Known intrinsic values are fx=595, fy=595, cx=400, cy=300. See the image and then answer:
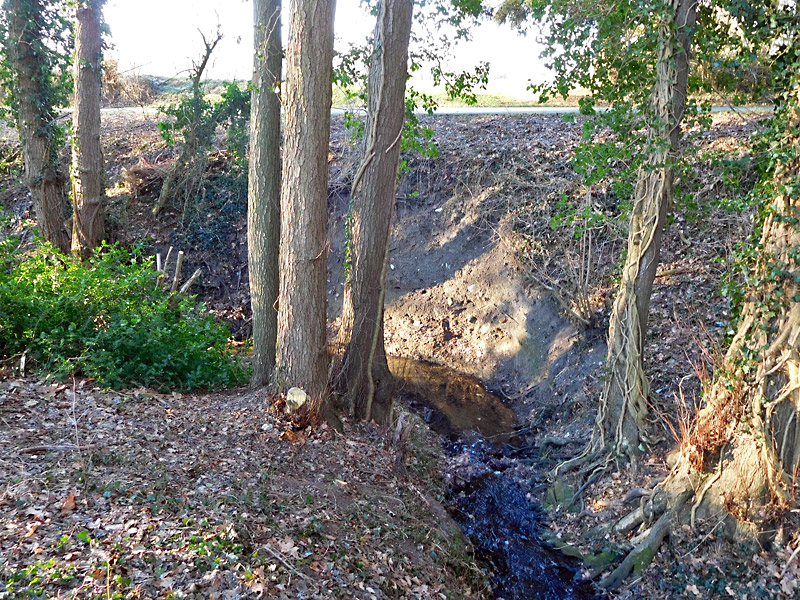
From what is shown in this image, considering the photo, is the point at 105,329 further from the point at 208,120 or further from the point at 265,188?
the point at 208,120

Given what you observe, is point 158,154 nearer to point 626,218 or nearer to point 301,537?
point 626,218

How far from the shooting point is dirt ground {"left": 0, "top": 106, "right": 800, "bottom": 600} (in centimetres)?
565

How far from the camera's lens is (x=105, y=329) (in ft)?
25.7

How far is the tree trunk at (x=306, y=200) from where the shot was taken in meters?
6.66

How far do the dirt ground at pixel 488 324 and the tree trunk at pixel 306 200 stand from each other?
824 mm

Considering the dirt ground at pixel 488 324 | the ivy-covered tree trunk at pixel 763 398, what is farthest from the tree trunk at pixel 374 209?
the ivy-covered tree trunk at pixel 763 398

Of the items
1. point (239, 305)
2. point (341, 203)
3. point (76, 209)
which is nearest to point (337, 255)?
point (341, 203)

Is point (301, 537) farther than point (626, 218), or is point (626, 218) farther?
point (626, 218)

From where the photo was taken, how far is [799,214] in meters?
5.24

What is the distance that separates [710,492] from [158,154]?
52.0 feet

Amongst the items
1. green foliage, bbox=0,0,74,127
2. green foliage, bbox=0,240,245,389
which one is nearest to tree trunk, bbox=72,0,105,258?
green foliage, bbox=0,0,74,127

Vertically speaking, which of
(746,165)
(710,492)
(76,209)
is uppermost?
(746,165)

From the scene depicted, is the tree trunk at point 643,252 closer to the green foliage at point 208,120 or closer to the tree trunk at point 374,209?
the tree trunk at point 374,209

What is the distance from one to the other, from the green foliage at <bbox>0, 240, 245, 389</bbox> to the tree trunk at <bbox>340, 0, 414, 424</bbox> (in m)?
2.25
